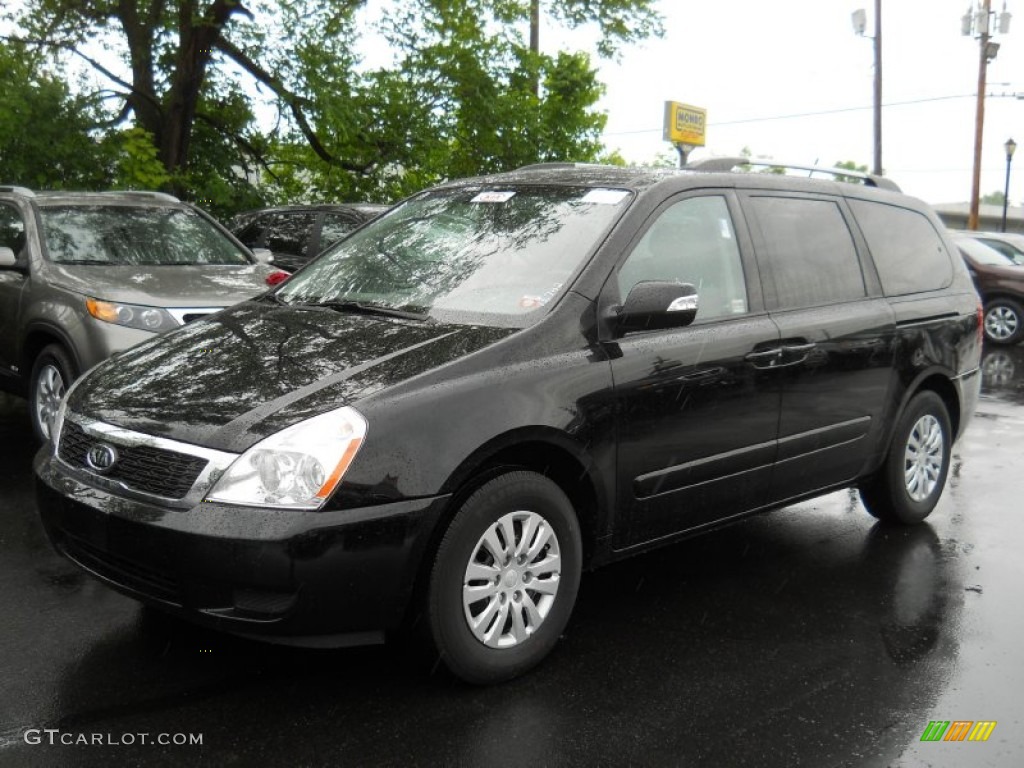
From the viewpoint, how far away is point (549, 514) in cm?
370

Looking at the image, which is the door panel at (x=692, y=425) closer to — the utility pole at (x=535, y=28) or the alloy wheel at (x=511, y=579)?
the alloy wheel at (x=511, y=579)

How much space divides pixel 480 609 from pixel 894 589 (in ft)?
7.18

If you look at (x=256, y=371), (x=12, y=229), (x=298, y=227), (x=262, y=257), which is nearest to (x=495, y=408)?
(x=256, y=371)

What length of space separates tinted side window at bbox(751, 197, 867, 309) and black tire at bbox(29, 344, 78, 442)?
14.1 ft

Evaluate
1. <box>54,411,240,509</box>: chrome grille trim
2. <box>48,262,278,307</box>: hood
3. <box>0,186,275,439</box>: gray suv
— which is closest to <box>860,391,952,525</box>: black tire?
<box>54,411,240,509</box>: chrome grille trim

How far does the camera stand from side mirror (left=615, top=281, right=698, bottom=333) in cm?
391

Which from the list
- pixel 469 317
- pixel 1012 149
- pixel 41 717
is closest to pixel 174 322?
pixel 469 317

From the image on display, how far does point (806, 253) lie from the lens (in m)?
5.00

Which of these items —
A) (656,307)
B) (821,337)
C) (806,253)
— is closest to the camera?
(656,307)

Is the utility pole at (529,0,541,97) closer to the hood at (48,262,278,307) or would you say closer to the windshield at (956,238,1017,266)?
the windshield at (956,238,1017,266)

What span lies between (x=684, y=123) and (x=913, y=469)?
13802mm

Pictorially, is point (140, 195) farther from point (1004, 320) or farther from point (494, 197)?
point (1004, 320)

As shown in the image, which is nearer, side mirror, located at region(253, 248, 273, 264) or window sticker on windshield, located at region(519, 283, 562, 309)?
window sticker on windshield, located at region(519, 283, 562, 309)

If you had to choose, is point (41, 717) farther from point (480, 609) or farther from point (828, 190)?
point (828, 190)
